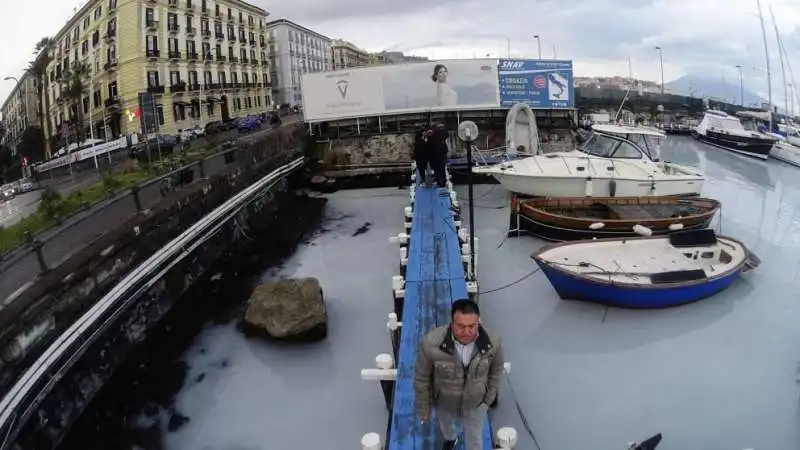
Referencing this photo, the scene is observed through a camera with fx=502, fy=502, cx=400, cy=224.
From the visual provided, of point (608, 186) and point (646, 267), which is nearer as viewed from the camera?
point (646, 267)

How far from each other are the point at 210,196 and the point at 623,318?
31.2 ft

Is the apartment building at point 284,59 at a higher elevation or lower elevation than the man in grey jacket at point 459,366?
higher

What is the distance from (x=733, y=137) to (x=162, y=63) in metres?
32.1

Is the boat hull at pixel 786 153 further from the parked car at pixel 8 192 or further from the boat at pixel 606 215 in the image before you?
the parked car at pixel 8 192

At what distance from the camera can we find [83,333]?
686 cm

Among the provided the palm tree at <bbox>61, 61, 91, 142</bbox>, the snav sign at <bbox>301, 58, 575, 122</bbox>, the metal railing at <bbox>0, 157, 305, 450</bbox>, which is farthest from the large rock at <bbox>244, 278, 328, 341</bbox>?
the palm tree at <bbox>61, 61, 91, 142</bbox>

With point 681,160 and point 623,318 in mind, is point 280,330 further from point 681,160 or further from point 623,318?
point 681,160

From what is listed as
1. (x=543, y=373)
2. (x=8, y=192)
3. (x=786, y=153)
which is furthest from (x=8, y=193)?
(x=786, y=153)

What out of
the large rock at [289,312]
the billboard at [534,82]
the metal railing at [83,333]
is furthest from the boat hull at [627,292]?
the billboard at [534,82]

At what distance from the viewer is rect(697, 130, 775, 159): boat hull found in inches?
936

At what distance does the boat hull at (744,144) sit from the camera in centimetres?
2377

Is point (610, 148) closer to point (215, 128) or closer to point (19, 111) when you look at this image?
point (215, 128)

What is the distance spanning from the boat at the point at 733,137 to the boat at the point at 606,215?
14825 millimetres

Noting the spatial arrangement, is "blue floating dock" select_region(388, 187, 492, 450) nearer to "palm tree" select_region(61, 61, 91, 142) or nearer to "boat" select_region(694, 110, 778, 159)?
"palm tree" select_region(61, 61, 91, 142)
